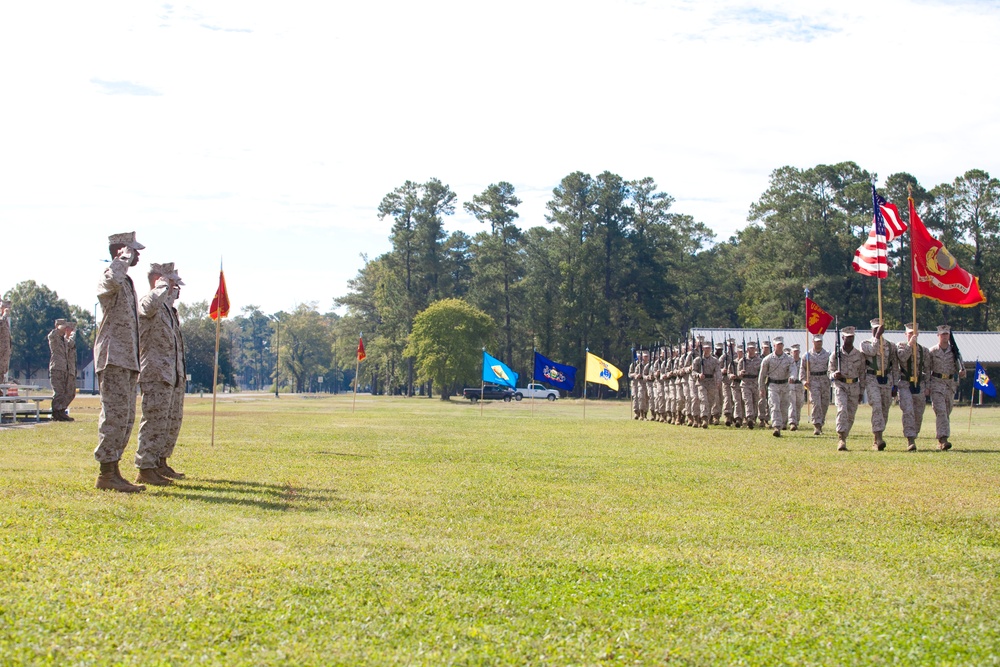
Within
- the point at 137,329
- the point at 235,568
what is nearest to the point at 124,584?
the point at 235,568

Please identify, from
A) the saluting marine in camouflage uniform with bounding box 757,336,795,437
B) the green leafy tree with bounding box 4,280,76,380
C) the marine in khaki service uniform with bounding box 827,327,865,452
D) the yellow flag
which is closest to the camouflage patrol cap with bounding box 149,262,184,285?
the marine in khaki service uniform with bounding box 827,327,865,452

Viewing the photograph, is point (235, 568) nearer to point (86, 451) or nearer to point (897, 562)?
point (897, 562)

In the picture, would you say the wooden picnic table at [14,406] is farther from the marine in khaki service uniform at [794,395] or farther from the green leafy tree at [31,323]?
the green leafy tree at [31,323]

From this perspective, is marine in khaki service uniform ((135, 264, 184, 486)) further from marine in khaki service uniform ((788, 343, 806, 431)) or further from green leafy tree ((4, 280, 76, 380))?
green leafy tree ((4, 280, 76, 380))

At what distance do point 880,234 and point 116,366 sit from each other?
1730cm

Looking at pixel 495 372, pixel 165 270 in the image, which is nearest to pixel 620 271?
pixel 495 372

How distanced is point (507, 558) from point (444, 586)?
3.35 feet

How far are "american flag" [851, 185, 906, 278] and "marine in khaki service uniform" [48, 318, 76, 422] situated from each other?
65.1ft

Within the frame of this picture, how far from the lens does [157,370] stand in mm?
11711

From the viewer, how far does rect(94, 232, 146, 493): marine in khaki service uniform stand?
1045 cm

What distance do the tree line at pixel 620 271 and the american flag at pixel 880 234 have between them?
2488 inches

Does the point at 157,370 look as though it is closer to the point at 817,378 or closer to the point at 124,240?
the point at 124,240

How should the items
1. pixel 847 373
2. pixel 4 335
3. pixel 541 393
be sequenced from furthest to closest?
pixel 541 393
pixel 4 335
pixel 847 373

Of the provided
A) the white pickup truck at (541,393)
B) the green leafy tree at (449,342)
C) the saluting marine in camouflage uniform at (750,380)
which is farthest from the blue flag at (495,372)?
the white pickup truck at (541,393)
